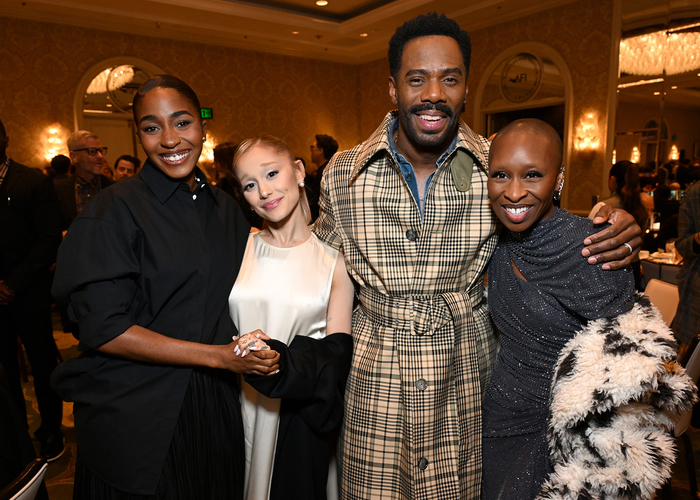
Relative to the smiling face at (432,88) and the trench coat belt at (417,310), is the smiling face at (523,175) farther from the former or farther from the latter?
the trench coat belt at (417,310)

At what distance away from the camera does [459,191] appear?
1.60 metres

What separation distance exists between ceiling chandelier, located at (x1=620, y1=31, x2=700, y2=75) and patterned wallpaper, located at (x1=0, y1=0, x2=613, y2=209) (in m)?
0.30

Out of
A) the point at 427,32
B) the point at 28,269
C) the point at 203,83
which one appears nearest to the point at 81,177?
the point at 28,269

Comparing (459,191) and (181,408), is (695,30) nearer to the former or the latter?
(459,191)

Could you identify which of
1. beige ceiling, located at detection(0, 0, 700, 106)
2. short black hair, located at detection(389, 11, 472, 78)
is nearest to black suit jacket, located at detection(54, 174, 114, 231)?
short black hair, located at detection(389, 11, 472, 78)

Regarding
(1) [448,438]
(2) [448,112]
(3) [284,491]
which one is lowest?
(3) [284,491]

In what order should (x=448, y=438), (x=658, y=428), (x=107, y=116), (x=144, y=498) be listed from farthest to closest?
(x=107, y=116), (x=448, y=438), (x=144, y=498), (x=658, y=428)

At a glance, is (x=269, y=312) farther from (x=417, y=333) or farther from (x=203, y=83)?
(x=203, y=83)

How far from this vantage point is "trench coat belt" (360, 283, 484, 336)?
1.54m

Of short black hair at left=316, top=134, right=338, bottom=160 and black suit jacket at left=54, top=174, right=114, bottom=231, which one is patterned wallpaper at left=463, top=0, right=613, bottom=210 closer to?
short black hair at left=316, top=134, right=338, bottom=160

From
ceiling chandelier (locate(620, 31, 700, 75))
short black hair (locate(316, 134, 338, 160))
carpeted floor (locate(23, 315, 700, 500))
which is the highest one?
ceiling chandelier (locate(620, 31, 700, 75))

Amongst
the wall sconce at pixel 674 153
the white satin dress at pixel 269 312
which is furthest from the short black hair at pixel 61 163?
the wall sconce at pixel 674 153

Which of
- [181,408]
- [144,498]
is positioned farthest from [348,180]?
[144,498]

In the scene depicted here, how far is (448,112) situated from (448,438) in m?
1.09
